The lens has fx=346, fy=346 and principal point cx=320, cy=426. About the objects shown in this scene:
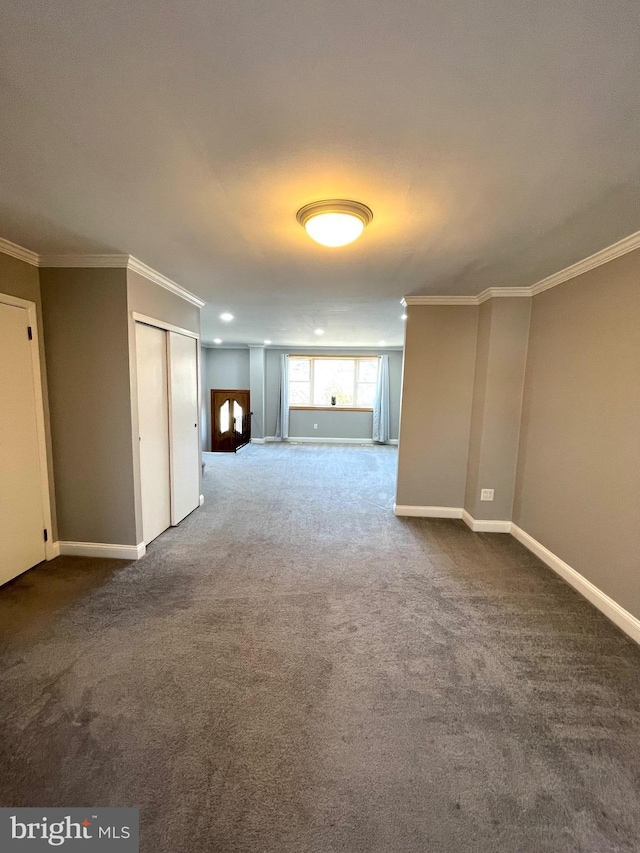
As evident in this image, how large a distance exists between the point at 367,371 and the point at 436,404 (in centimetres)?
490

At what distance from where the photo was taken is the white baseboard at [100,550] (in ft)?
9.55

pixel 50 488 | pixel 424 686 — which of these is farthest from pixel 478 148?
pixel 50 488

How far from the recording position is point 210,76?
3.51 feet

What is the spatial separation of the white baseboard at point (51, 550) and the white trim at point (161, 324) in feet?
6.51

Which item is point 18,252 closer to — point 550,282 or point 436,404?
point 436,404

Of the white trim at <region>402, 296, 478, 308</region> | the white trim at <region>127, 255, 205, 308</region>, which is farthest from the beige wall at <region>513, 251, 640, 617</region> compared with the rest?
the white trim at <region>127, 255, 205, 308</region>

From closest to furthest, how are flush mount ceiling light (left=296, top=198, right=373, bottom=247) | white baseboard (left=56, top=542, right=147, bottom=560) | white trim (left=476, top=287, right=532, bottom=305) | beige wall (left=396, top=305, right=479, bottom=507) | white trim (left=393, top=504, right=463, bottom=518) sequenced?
flush mount ceiling light (left=296, top=198, right=373, bottom=247) → white baseboard (left=56, top=542, right=147, bottom=560) → white trim (left=476, top=287, right=532, bottom=305) → beige wall (left=396, top=305, right=479, bottom=507) → white trim (left=393, top=504, right=463, bottom=518)

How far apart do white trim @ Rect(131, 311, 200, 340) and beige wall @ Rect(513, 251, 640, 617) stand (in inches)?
136

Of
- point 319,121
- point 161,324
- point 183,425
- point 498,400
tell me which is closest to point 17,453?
point 183,425

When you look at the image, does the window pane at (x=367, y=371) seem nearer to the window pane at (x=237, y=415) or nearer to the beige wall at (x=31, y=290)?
the window pane at (x=237, y=415)

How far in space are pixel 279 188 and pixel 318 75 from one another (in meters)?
0.63

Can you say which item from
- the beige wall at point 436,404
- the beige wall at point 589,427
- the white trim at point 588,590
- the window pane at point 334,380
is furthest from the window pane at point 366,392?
the white trim at point 588,590

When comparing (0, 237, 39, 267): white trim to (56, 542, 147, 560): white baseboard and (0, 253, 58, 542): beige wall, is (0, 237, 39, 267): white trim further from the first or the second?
(56, 542, 147, 560): white baseboard

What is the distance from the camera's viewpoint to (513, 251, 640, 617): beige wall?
2.16 meters
